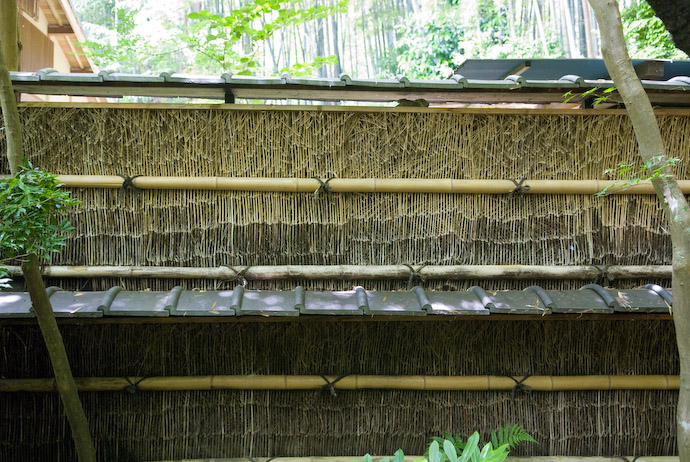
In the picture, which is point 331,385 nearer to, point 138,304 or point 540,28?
point 138,304

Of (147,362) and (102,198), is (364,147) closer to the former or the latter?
(102,198)

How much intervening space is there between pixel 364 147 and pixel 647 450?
10.5 feet

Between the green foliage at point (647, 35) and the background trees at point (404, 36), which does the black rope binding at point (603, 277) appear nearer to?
the green foliage at point (647, 35)

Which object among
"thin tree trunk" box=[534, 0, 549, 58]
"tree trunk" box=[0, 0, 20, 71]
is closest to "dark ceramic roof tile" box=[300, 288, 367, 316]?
"tree trunk" box=[0, 0, 20, 71]

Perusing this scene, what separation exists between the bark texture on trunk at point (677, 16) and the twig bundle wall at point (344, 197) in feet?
4.03

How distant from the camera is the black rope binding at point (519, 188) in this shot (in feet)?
12.6

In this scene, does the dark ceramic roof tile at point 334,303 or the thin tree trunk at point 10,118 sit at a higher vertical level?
the thin tree trunk at point 10,118

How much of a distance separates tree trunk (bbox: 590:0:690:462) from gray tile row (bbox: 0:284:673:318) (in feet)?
2.71

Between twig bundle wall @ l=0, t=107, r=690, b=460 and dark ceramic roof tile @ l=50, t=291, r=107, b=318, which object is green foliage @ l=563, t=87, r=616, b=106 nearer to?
twig bundle wall @ l=0, t=107, r=690, b=460

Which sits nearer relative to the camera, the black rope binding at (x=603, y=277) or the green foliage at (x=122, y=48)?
the black rope binding at (x=603, y=277)

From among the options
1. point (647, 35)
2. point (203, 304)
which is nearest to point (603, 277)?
point (203, 304)

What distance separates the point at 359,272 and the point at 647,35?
6349mm

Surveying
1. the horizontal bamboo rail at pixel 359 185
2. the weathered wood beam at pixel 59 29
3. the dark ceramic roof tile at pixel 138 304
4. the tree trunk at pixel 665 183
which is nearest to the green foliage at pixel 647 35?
the horizontal bamboo rail at pixel 359 185

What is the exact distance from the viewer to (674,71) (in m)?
4.34
